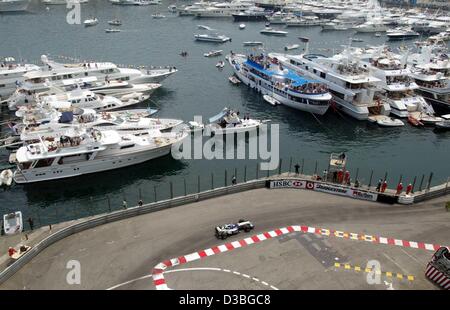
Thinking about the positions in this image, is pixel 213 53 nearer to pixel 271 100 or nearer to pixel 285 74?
pixel 285 74

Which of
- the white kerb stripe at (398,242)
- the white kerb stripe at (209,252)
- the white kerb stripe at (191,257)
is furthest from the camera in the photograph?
the white kerb stripe at (398,242)

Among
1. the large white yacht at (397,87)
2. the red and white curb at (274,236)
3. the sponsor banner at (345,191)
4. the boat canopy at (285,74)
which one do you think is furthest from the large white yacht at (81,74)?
the red and white curb at (274,236)

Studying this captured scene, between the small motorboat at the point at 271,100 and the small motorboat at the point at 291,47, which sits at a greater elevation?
the small motorboat at the point at 291,47

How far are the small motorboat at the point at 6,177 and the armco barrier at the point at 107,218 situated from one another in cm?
2119

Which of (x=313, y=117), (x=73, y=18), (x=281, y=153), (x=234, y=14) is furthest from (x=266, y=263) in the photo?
(x=234, y=14)

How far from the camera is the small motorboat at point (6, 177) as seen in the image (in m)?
49.5

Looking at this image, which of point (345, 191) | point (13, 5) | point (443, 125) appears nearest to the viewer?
point (345, 191)

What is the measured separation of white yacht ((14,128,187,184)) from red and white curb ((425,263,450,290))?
118ft

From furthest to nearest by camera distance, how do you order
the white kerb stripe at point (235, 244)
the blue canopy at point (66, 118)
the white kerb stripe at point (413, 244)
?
1. the blue canopy at point (66, 118)
2. the white kerb stripe at point (413, 244)
3. the white kerb stripe at point (235, 244)

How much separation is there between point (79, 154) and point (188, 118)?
2541 cm

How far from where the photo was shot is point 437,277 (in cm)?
2842

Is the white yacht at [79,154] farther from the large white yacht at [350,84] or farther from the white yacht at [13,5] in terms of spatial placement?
the white yacht at [13,5]

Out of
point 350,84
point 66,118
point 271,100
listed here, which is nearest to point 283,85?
point 271,100

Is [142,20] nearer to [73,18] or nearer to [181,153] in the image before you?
[73,18]
